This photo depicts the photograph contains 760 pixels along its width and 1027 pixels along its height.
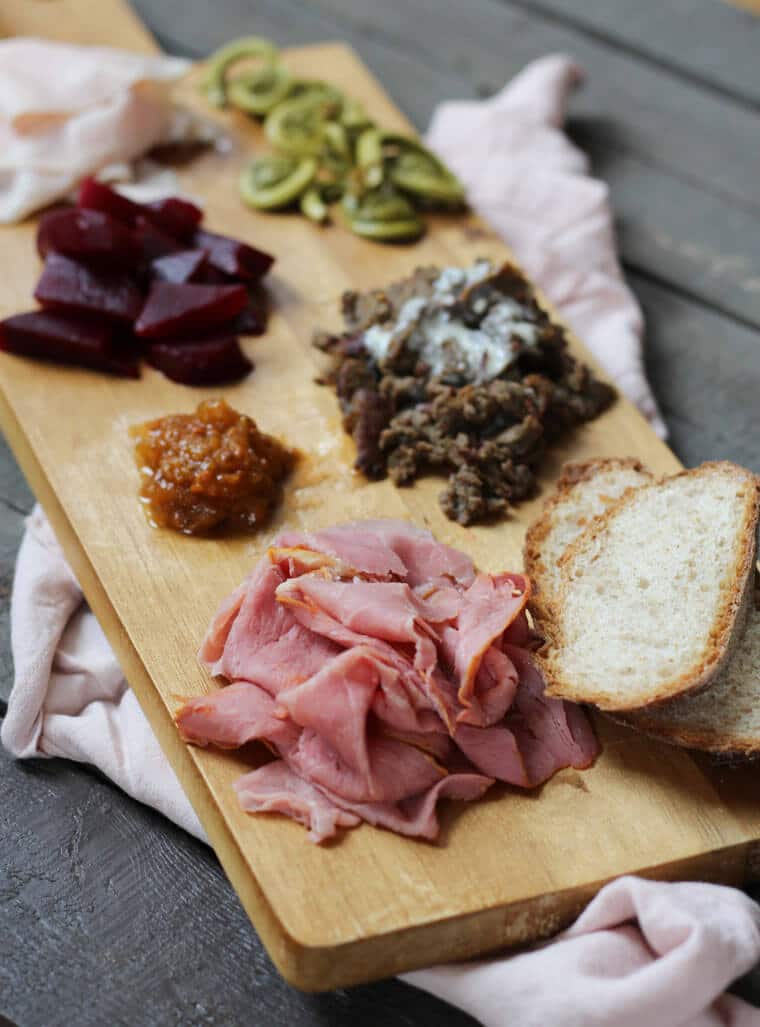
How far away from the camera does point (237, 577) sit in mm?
A: 4008

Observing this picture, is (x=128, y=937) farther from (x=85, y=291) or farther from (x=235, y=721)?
(x=85, y=291)

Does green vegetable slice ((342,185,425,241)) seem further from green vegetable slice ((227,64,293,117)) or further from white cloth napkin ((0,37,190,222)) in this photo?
white cloth napkin ((0,37,190,222))

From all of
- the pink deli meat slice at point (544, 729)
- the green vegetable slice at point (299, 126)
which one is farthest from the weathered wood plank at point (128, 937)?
the green vegetable slice at point (299, 126)

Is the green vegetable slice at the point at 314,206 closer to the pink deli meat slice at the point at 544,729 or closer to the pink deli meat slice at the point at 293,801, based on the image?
the pink deli meat slice at the point at 544,729

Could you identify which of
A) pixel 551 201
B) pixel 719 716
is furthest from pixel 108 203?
pixel 719 716

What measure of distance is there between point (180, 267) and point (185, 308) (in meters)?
0.25

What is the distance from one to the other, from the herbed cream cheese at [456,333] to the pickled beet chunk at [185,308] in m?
0.58

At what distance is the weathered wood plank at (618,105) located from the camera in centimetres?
580

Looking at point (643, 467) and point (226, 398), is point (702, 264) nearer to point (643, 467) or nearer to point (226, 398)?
point (643, 467)

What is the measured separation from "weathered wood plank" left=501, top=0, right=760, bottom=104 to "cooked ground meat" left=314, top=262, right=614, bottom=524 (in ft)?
8.99

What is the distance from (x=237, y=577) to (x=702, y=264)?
2896mm

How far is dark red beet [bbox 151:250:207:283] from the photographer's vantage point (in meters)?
4.89

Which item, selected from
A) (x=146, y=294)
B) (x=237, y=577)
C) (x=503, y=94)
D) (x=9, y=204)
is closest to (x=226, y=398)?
(x=146, y=294)

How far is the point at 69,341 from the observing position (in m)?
4.69
